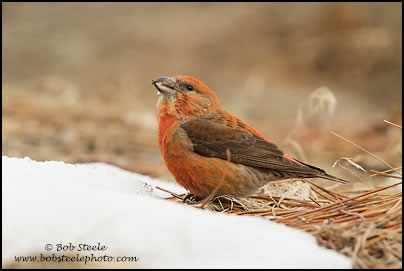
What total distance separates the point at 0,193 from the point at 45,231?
1.48 feet

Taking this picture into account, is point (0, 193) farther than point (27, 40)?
No

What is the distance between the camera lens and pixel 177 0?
14.5 metres

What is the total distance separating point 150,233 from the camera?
2174 mm

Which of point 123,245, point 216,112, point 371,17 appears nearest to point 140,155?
point 216,112

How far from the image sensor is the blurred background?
6664 mm

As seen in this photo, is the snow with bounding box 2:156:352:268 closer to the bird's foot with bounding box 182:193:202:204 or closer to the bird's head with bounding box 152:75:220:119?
the bird's foot with bounding box 182:193:202:204

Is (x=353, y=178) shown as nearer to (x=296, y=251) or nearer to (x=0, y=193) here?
(x=296, y=251)
